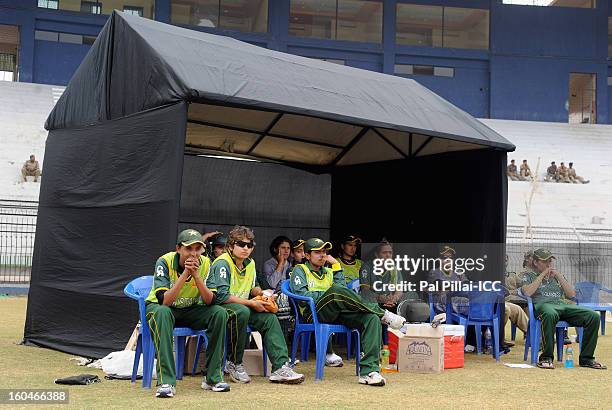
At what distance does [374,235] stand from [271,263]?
9.36 ft

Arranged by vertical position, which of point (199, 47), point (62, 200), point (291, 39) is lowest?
point (62, 200)

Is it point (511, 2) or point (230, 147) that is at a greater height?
point (511, 2)

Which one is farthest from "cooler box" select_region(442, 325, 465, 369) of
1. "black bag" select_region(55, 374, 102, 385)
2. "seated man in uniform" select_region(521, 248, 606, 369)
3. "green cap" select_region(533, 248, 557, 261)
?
"black bag" select_region(55, 374, 102, 385)

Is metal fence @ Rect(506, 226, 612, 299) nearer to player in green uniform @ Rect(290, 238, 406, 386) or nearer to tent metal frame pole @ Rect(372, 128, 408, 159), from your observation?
tent metal frame pole @ Rect(372, 128, 408, 159)

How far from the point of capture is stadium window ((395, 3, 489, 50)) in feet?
110

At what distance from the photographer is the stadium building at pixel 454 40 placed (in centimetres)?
3194

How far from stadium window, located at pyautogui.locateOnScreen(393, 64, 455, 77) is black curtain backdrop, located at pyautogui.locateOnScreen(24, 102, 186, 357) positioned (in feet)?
83.3

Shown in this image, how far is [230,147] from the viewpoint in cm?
1092

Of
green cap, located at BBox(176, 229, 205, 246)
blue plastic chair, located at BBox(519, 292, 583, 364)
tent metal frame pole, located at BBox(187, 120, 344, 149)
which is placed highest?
tent metal frame pole, located at BBox(187, 120, 344, 149)

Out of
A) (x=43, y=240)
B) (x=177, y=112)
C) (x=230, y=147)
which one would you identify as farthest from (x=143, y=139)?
(x=230, y=147)

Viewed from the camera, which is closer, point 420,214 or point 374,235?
point 420,214

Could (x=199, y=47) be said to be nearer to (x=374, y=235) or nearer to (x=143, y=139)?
(x=143, y=139)

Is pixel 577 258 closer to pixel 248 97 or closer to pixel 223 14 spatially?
pixel 248 97

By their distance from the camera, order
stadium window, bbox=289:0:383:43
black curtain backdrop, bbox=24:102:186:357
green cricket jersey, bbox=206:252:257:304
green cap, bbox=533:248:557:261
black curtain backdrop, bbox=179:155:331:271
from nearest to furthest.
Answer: green cricket jersey, bbox=206:252:257:304, black curtain backdrop, bbox=24:102:186:357, green cap, bbox=533:248:557:261, black curtain backdrop, bbox=179:155:331:271, stadium window, bbox=289:0:383:43
